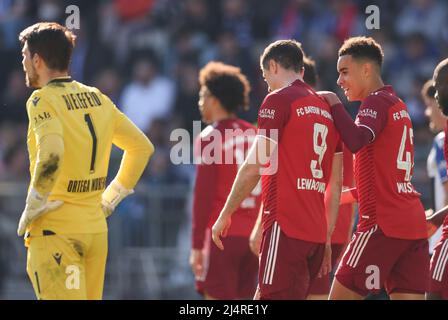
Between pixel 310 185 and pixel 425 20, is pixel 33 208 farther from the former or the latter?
pixel 425 20

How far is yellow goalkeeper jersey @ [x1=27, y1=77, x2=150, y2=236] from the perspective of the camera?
7168mm

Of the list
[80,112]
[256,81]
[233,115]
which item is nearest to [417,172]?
[256,81]

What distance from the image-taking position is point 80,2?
18.5m

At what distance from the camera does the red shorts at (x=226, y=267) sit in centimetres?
1011

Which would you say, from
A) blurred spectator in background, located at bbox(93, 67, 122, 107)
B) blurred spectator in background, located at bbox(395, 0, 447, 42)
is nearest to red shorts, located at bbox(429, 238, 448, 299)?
blurred spectator in background, located at bbox(395, 0, 447, 42)

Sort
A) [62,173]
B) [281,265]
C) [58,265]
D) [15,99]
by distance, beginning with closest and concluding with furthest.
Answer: [58,265]
[62,173]
[281,265]
[15,99]

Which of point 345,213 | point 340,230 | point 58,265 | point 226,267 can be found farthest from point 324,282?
point 58,265

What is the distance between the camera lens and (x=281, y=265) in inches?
300

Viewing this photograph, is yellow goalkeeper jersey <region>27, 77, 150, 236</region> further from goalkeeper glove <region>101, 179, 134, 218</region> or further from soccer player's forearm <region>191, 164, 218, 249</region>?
soccer player's forearm <region>191, 164, 218, 249</region>

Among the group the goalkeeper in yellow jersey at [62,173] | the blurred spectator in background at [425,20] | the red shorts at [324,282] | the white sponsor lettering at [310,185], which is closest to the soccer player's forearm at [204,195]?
the red shorts at [324,282]

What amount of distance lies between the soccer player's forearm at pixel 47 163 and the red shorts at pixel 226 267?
331 centimetres

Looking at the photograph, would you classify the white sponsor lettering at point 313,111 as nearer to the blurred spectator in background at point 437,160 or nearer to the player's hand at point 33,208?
the player's hand at point 33,208

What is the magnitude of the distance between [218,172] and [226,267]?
2.80 feet
